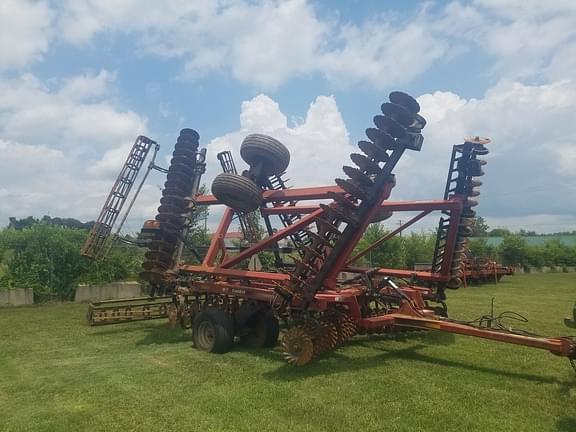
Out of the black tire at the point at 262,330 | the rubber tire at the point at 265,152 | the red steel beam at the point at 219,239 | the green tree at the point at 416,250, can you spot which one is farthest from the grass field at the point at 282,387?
the green tree at the point at 416,250

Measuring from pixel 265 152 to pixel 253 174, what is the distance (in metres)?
0.53

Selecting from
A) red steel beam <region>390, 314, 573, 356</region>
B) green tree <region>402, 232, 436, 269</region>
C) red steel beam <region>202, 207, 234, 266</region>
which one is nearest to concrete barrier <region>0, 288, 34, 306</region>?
red steel beam <region>202, 207, 234, 266</region>

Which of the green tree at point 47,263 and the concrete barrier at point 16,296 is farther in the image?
the green tree at point 47,263

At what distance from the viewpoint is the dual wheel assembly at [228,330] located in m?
8.41

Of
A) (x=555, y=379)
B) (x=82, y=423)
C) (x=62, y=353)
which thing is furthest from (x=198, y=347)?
(x=555, y=379)

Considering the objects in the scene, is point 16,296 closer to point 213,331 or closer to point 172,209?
point 172,209

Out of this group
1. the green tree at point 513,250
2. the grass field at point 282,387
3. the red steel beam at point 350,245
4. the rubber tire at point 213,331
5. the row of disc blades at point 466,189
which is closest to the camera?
the grass field at point 282,387

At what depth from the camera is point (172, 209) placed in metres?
10.8

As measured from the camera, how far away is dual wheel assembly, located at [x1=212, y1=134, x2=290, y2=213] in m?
8.92

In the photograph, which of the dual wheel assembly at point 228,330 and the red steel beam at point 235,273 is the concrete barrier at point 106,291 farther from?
the dual wheel assembly at point 228,330

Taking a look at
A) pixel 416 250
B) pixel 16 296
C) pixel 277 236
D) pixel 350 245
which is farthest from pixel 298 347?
pixel 416 250

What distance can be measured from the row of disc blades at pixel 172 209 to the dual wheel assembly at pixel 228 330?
230 centimetres

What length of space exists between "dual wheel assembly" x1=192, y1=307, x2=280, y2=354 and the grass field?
0.27 m

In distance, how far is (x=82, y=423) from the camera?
199 inches
